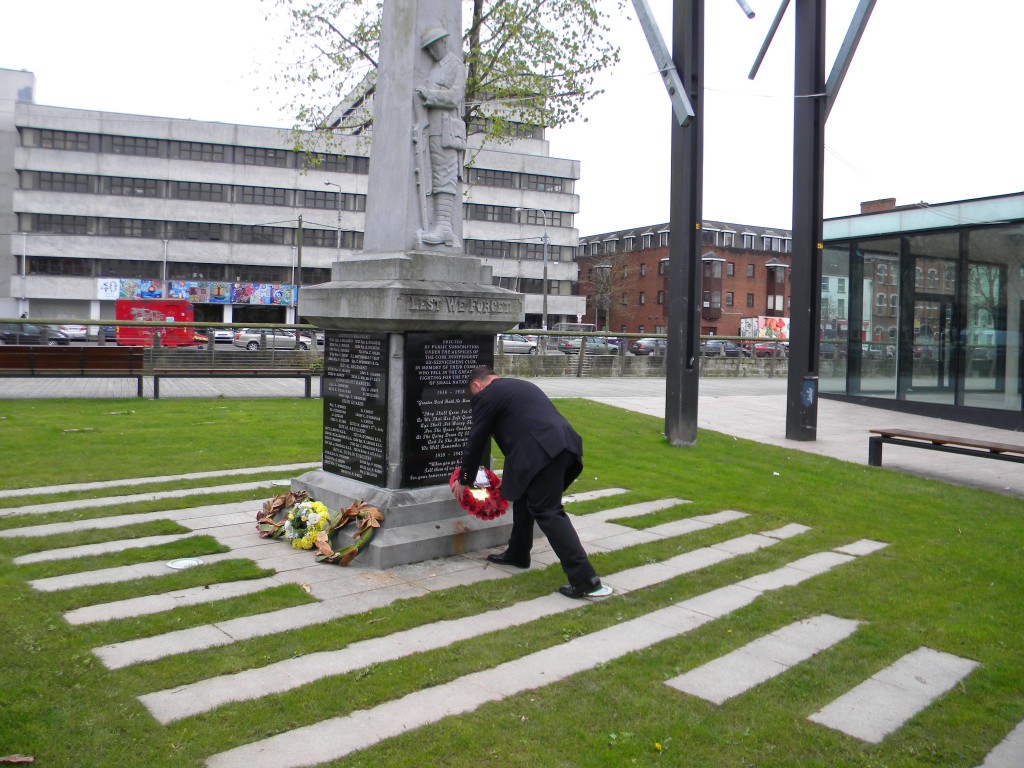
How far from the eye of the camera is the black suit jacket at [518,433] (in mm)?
6570

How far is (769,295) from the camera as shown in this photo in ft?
289

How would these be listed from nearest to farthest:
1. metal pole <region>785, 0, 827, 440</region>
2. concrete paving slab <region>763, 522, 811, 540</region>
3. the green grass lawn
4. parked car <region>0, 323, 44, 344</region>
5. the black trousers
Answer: the green grass lawn → the black trousers → concrete paving slab <region>763, 522, 811, 540</region> → metal pole <region>785, 0, 827, 440</region> → parked car <region>0, 323, 44, 344</region>

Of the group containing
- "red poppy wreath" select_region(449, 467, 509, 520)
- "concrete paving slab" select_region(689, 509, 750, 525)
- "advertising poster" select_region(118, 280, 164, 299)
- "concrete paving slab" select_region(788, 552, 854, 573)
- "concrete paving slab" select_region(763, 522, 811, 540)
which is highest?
"advertising poster" select_region(118, 280, 164, 299)

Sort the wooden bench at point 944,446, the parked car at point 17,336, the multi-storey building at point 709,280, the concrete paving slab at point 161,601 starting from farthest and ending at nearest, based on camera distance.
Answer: the multi-storey building at point 709,280 < the parked car at point 17,336 < the wooden bench at point 944,446 < the concrete paving slab at point 161,601

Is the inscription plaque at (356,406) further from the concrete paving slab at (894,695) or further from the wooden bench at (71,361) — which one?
the wooden bench at (71,361)

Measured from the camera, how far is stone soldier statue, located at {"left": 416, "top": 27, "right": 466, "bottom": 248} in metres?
7.91

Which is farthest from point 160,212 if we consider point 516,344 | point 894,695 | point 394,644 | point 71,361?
point 894,695

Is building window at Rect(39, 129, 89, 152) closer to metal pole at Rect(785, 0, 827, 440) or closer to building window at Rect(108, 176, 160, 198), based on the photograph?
building window at Rect(108, 176, 160, 198)

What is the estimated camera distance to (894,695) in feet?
16.4

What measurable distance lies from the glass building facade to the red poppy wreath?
16.2 m

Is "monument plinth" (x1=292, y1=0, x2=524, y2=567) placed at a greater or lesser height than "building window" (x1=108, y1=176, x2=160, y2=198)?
lesser

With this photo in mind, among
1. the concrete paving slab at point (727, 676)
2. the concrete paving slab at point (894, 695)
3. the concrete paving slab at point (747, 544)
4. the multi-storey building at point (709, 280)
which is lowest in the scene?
the concrete paving slab at point (894, 695)

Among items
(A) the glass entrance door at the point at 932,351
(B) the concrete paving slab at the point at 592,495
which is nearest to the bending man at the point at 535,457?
(B) the concrete paving slab at the point at 592,495

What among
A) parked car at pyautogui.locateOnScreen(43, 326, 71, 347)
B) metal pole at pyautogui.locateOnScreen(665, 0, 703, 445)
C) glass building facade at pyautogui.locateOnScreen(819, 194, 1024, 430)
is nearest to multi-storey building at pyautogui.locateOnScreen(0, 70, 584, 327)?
parked car at pyautogui.locateOnScreen(43, 326, 71, 347)
